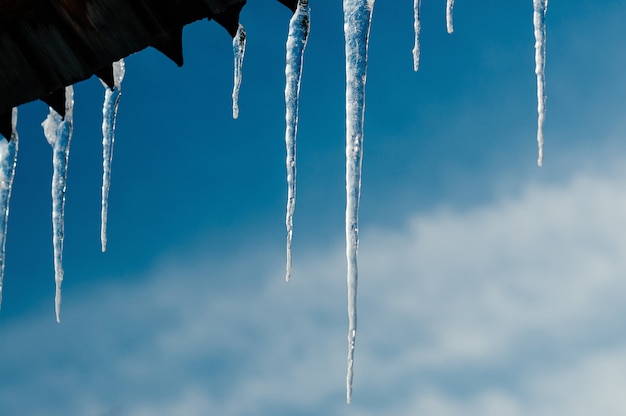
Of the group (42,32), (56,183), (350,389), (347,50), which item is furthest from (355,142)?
(56,183)

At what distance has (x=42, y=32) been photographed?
5.74 metres

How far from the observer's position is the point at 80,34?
564cm

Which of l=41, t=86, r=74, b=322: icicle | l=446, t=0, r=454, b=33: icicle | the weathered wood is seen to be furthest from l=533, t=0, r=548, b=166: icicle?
l=41, t=86, r=74, b=322: icicle

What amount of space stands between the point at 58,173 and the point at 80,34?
3.58m

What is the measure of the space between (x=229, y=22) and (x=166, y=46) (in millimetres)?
555

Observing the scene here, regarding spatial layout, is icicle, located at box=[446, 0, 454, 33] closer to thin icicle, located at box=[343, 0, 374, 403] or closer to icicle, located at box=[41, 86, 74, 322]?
thin icicle, located at box=[343, 0, 374, 403]

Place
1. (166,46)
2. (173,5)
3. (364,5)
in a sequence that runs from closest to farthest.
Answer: (173,5) → (166,46) → (364,5)

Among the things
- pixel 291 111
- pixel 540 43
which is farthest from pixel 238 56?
pixel 540 43

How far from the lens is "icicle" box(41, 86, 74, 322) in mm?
8484

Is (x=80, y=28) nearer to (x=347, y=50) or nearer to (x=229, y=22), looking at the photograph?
(x=229, y=22)

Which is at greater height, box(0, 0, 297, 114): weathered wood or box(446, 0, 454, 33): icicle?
box(446, 0, 454, 33): icicle

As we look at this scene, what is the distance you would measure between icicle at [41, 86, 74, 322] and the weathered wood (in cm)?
193

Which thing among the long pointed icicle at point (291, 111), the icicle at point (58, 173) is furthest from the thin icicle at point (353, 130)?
the icicle at point (58, 173)

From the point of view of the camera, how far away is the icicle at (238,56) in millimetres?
6605
